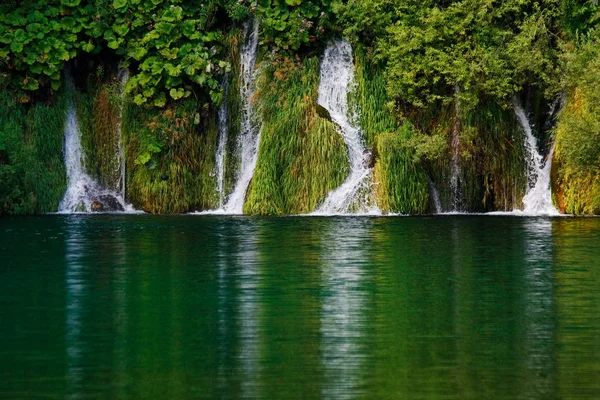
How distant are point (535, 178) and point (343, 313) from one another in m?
17.8

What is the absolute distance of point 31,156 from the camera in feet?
99.9

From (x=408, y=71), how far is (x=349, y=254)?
450 inches

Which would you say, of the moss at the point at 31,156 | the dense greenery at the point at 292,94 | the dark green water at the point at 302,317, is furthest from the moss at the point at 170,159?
the dark green water at the point at 302,317

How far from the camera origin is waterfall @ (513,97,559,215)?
98.0 ft

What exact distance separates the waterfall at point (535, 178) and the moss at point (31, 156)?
11623mm

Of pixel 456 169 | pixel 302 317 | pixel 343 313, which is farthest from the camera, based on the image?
pixel 456 169

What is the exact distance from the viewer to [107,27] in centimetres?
3144

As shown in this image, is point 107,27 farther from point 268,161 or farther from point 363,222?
point 363,222

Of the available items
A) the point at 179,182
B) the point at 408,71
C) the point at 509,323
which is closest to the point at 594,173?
the point at 408,71

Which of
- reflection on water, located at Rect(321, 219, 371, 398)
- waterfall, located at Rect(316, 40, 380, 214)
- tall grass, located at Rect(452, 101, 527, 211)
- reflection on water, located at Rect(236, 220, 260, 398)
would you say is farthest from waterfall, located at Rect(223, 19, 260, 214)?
reflection on water, located at Rect(236, 220, 260, 398)

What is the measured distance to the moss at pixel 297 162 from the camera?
1172 inches

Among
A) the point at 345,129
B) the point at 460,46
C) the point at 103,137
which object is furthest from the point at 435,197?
the point at 103,137

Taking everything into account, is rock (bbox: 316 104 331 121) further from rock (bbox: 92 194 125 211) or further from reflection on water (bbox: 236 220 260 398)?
reflection on water (bbox: 236 220 260 398)

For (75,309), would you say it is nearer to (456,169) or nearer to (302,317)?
(302,317)
